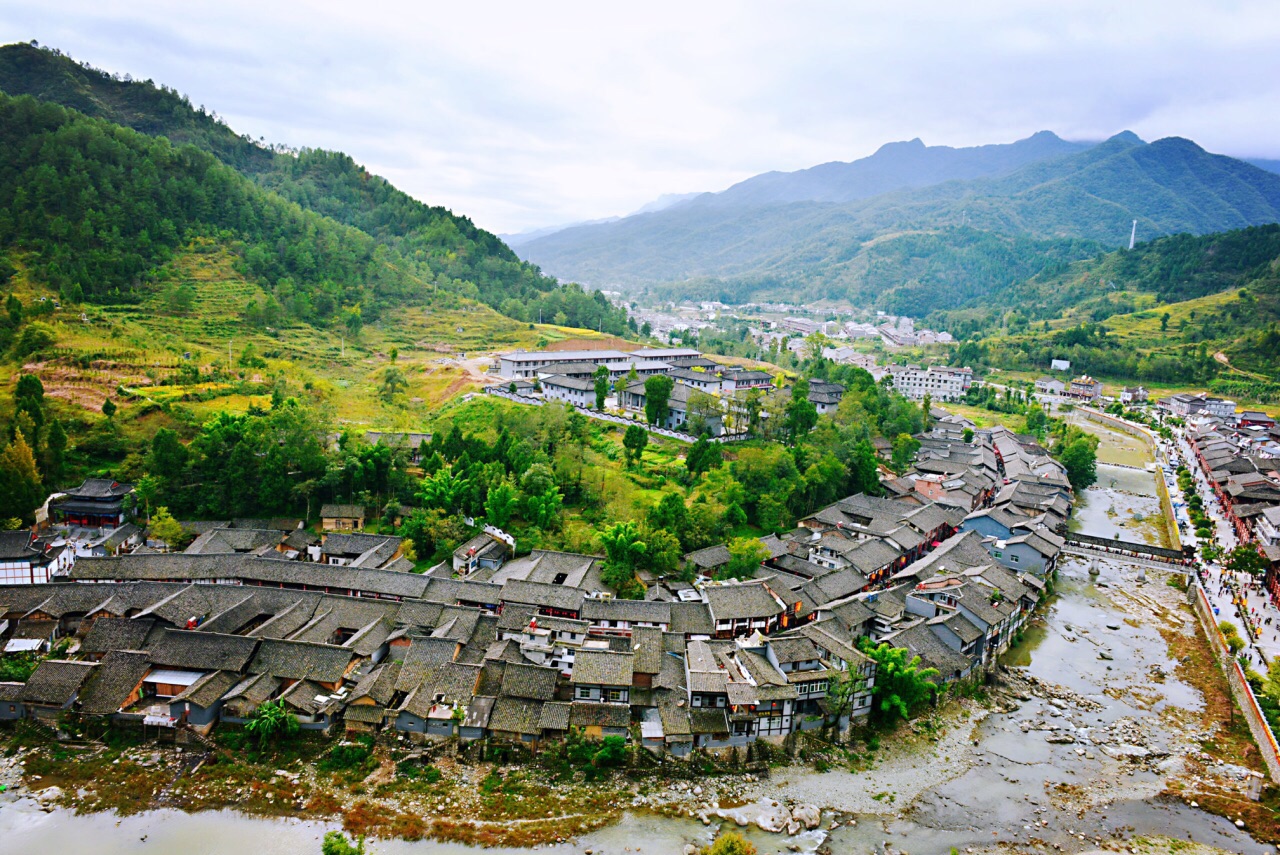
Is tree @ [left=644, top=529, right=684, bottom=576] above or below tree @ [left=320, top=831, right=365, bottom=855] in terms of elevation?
above

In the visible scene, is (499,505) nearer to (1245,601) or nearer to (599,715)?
(599,715)

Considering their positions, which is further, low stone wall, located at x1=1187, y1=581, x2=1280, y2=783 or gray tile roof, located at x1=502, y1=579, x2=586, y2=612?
gray tile roof, located at x1=502, y1=579, x2=586, y2=612

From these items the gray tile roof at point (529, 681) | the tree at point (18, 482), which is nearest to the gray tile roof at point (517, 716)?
the gray tile roof at point (529, 681)

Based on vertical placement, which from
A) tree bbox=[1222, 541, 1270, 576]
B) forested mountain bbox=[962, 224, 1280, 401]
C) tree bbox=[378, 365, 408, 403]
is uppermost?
forested mountain bbox=[962, 224, 1280, 401]

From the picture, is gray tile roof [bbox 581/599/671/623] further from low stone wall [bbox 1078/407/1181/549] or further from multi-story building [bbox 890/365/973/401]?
multi-story building [bbox 890/365/973/401]

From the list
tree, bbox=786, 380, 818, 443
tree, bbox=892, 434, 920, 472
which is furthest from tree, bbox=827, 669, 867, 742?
tree, bbox=892, 434, 920, 472

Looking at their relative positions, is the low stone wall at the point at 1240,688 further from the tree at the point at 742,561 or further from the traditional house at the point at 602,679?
the traditional house at the point at 602,679
